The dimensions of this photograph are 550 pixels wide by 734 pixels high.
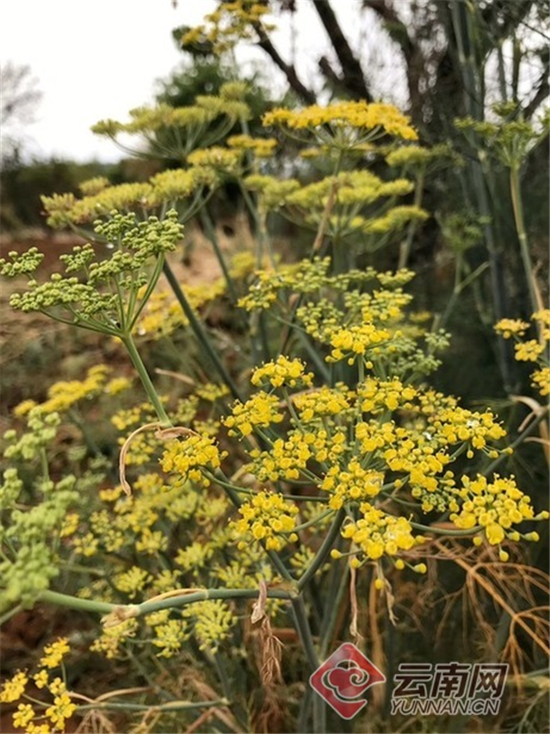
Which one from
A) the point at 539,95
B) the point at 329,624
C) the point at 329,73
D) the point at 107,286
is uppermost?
the point at 329,73

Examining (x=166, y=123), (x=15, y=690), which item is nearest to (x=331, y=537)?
(x=15, y=690)

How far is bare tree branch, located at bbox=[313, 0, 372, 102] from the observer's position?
2.22 m

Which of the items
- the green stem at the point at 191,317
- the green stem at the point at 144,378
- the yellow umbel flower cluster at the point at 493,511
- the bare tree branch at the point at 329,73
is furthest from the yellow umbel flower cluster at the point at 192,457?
the bare tree branch at the point at 329,73

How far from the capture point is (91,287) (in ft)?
2.65

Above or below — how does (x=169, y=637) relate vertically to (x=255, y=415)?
below

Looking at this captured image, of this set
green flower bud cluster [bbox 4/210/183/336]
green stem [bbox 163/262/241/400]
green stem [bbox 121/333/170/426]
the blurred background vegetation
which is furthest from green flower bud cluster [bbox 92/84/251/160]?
green stem [bbox 121/333/170/426]

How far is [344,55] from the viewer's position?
243 centimetres

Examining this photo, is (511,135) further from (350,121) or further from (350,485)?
(350,485)

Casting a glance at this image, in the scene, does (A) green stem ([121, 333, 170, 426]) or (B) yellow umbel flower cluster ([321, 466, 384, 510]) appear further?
(A) green stem ([121, 333, 170, 426])

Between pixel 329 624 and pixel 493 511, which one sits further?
pixel 329 624

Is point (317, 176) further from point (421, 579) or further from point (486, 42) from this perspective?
point (421, 579)

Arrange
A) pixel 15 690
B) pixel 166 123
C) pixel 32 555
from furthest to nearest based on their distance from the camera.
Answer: pixel 166 123 < pixel 15 690 < pixel 32 555

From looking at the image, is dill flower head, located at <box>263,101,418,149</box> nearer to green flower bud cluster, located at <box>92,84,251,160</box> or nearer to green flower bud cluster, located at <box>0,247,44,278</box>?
green flower bud cluster, located at <box>92,84,251,160</box>

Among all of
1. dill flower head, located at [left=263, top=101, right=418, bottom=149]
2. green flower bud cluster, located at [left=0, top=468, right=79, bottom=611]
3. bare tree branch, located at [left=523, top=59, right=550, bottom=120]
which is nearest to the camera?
green flower bud cluster, located at [left=0, top=468, right=79, bottom=611]
